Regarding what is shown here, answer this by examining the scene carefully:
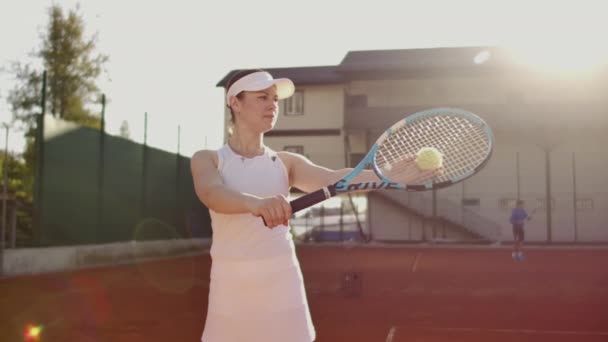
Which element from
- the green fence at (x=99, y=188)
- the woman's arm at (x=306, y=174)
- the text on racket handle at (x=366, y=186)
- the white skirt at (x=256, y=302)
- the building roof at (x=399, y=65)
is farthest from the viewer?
the building roof at (x=399, y=65)

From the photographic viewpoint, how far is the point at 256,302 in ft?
9.11

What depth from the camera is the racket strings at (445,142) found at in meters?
3.93

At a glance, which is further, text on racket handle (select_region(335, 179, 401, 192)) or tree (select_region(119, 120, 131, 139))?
tree (select_region(119, 120, 131, 139))

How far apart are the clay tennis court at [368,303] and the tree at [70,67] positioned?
17.5 metres

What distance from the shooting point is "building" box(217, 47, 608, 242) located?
3042 cm

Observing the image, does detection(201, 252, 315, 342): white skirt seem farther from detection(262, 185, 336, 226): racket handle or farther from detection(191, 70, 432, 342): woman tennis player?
detection(262, 185, 336, 226): racket handle

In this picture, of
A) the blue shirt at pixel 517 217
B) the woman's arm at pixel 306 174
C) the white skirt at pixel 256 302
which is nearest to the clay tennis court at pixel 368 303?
the blue shirt at pixel 517 217

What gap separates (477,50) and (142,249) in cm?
2277

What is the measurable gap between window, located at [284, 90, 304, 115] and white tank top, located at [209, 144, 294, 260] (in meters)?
33.7

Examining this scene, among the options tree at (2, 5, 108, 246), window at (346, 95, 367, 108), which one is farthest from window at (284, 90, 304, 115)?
tree at (2, 5, 108, 246)

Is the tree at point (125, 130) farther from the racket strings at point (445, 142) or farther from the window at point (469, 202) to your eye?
the window at point (469, 202)

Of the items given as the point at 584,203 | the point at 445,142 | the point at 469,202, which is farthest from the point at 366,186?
the point at 584,203

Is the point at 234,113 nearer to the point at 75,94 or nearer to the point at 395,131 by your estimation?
the point at 395,131

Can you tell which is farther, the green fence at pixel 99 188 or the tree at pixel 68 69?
the tree at pixel 68 69
